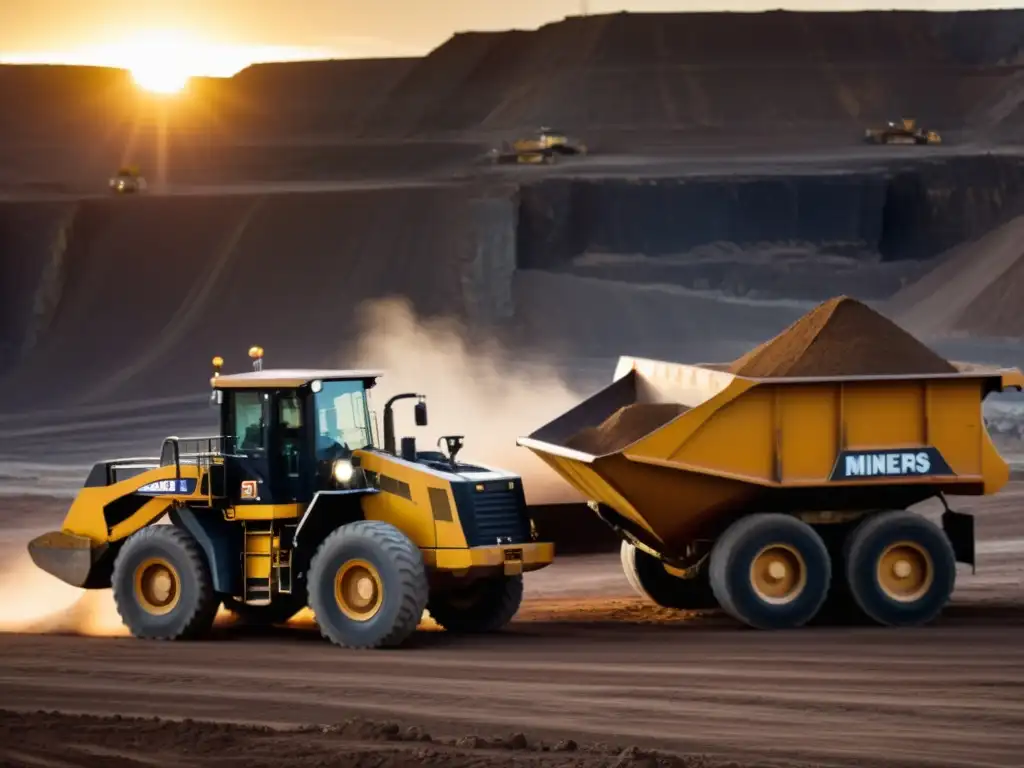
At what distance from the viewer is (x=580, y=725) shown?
10.7 metres

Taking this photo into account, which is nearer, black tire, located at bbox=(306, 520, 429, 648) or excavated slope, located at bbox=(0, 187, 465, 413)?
Answer: black tire, located at bbox=(306, 520, 429, 648)

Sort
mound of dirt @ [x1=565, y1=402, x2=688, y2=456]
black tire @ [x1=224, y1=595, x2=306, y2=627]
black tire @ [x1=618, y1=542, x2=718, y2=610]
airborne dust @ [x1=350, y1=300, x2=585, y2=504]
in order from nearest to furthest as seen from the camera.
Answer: mound of dirt @ [x1=565, y1=402, x2=688, y2=456] → black tire @ [x1=224, y1=595, x2=306, y2=627] → black tire @ [x1=618, y1=542, x2=718, y2=610] → airborne dust @ [x1=350, y1=300, x2=585, y2=504]

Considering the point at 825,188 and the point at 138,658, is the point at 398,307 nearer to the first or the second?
the point at 825,188

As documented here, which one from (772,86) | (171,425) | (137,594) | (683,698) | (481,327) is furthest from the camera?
(772,86)

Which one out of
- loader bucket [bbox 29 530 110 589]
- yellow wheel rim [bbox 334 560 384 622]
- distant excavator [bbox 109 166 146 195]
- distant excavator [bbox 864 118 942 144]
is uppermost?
distant excavator [bbox 864 118 942 144]

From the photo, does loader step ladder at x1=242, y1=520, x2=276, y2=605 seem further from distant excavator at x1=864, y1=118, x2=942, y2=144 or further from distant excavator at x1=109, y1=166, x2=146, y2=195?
distant excavator at x1=864, y1=118, x2=942, y2=144

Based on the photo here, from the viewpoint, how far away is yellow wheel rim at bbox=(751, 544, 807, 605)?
14367 millimetres

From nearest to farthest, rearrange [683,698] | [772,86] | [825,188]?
[683,698]
[825,188]
[772,86]

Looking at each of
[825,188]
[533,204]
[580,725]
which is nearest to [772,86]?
[825,188]

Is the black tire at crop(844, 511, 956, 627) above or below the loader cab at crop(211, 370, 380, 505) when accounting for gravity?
below

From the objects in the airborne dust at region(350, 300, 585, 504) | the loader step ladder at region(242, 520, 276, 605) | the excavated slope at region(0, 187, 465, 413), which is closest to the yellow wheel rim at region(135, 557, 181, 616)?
the loader step ladder at region(242, 520, 276, 605)

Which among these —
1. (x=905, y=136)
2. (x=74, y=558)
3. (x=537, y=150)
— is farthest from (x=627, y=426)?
(x=905, y=136)

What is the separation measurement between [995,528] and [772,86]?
5273cm

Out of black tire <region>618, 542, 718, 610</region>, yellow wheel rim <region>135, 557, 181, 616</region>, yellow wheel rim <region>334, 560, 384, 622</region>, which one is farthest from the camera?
black tire <region>618, 542, 718, 610</region>
